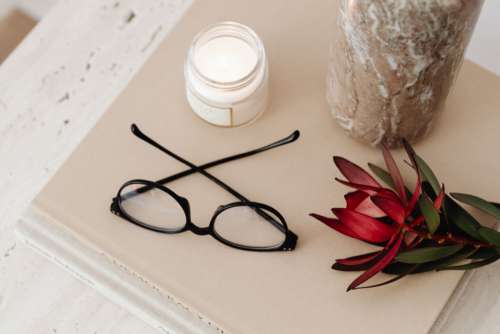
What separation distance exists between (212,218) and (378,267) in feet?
0.42

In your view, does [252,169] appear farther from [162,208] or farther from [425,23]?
[425,23]

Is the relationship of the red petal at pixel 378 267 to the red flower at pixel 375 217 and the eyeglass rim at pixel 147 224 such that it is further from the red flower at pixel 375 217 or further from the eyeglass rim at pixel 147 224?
the eyeglass rim at pixel 147 224

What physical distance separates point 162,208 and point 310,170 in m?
0.12

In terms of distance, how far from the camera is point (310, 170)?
0.56 metres

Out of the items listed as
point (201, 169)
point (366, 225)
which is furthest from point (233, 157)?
point (366, 225)

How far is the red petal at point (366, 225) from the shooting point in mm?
479

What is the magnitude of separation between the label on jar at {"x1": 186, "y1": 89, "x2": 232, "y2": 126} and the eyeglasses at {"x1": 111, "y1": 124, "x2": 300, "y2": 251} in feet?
0.13

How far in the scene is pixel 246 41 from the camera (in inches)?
22.3

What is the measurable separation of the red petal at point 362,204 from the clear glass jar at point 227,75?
118mm

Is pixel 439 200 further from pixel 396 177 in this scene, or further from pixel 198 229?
pixel 198 229

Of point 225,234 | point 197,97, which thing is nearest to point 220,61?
point 197,97

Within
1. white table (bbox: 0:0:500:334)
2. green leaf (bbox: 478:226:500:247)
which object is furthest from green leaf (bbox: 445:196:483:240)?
white table (bbox: 0:0:500:334)

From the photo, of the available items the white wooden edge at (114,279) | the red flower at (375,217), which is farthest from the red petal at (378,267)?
the white wooden edge at (114,279)

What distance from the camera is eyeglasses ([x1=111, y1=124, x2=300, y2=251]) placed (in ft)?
1.73
